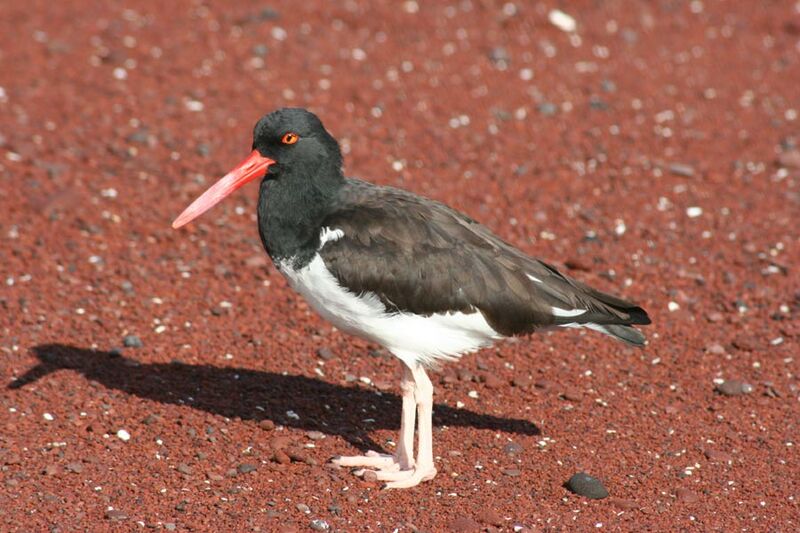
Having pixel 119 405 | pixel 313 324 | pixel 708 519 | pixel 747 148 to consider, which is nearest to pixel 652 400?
pixel 708 519

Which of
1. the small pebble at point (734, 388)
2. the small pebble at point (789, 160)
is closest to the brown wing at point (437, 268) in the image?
the small pebble at point (734, 388)

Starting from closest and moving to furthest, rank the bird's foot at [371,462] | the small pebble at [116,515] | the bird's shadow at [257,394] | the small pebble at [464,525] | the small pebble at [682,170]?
the small pebble at [116,515], the small pebble at [464,525], the bird's foot at [371,462], the bird's shadow at [257,394], the small pebble at [682,170]

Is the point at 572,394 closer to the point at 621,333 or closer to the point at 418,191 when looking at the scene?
the point at 621,333

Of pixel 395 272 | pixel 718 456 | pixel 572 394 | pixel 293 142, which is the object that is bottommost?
pixel 572 394

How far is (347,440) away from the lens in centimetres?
693

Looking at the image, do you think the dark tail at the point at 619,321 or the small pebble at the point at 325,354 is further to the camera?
the small pebble at the point at 325,354

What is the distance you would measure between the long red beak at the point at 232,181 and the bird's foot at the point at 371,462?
5.78 ft

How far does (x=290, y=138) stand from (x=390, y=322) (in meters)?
1.28

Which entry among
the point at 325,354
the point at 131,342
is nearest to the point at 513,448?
the point at 325,354

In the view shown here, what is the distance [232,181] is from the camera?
655 centimetres

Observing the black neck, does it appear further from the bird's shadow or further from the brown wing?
the bird's shadow

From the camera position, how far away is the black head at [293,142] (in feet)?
21.0

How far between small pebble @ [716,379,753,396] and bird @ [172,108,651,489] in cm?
130

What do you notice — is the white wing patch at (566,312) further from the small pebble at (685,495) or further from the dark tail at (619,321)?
the small pebble at (685,495)
